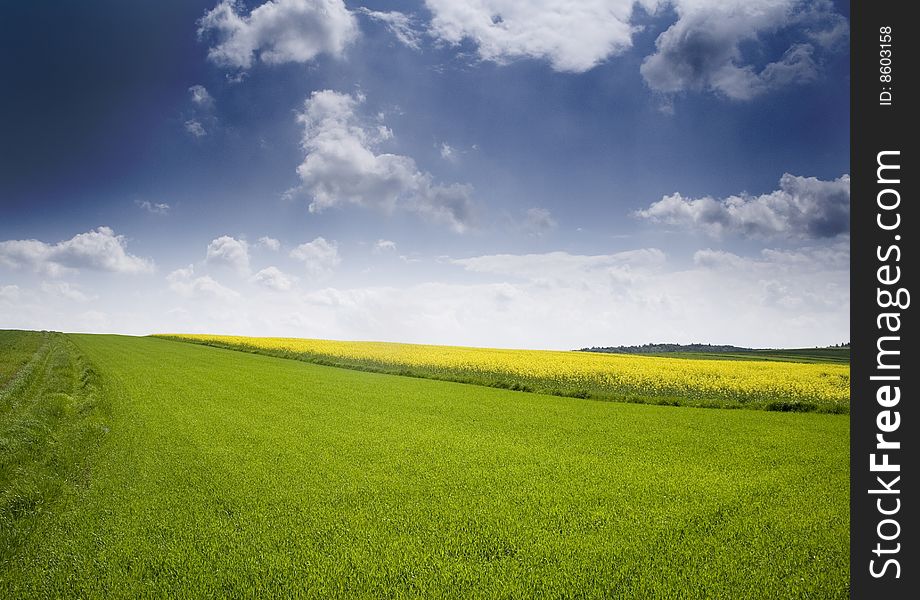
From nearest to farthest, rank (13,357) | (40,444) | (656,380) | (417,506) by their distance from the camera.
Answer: (417,506)
(40,444)
(656,380)
(13,357)

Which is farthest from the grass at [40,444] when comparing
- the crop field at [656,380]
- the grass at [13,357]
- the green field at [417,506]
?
the crop field at [656,380]

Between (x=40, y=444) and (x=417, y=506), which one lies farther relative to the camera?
(x=40, y=444)

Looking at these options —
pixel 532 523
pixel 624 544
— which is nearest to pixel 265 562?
pixel 532 523

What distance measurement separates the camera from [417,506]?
6.82 meters

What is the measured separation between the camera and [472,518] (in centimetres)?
636

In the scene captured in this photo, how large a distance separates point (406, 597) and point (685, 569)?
2866 mm

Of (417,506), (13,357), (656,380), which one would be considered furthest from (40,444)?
(13,357)

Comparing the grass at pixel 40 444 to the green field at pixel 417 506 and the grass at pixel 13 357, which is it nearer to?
the green field at pixel 417 506

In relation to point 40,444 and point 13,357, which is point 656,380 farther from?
point 13,357

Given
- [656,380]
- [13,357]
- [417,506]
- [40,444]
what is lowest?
[40,444]

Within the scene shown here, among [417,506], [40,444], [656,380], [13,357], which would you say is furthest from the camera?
[13,357]

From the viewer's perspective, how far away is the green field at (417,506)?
502 centimetres

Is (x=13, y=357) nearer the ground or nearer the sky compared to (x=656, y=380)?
nearer the ground
